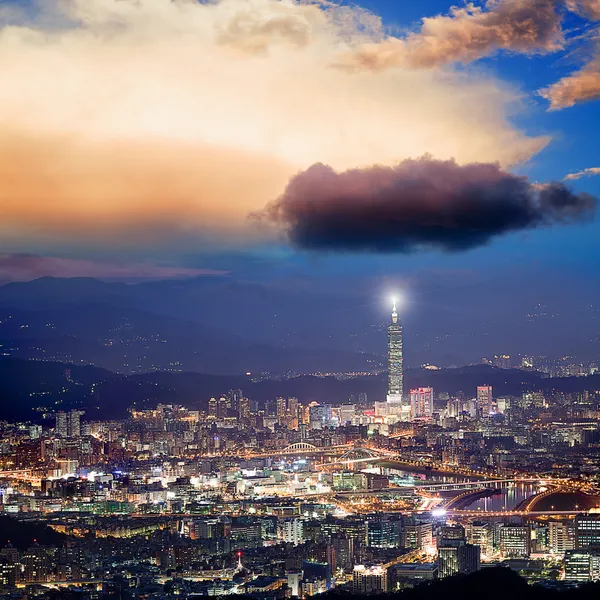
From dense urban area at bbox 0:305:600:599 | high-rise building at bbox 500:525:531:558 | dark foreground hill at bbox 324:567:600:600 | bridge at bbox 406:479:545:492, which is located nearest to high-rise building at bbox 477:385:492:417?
dense urban area at bbox 0:305:600:599

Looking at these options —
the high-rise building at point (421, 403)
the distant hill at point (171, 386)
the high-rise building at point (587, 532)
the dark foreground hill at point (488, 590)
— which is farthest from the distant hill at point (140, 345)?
the dark foreground hill at point (488, 590)

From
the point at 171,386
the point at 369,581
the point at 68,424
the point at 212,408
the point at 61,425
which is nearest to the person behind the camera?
the point at 369,581

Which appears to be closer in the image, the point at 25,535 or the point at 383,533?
the point at 383,533

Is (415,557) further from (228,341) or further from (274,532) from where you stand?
(228,341)

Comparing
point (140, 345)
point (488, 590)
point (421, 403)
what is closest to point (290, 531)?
point (488, 590)

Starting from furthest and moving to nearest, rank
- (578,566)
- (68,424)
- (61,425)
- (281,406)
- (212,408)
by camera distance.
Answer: (281,406) < (212,408) < (68,424) < (61,425) < (578,566)

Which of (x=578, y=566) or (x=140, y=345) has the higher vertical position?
(x=140, y=345)

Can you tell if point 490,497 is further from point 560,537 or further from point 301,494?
point 560,537

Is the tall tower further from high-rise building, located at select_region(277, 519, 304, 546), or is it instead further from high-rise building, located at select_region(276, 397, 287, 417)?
high-rise building, located at select_region(277, 519, 304, 546)
